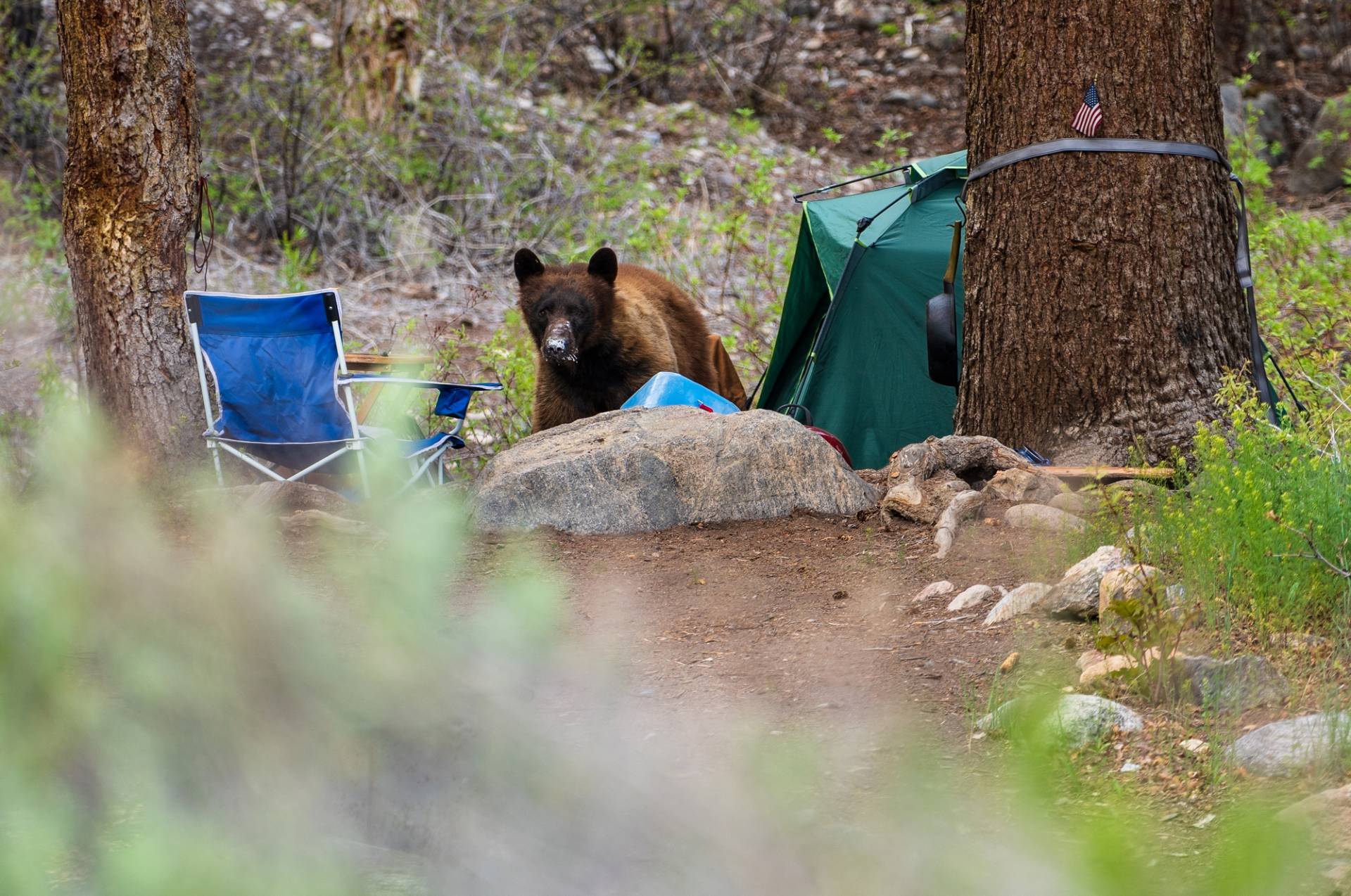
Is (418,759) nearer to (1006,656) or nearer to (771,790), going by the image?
(771,790)

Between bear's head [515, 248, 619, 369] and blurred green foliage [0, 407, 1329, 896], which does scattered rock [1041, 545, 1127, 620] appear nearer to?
blurred green foliage [0, 407, 1329, 896]

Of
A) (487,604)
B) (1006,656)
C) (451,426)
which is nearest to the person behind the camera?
(487,604)

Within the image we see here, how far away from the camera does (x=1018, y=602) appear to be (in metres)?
3.54

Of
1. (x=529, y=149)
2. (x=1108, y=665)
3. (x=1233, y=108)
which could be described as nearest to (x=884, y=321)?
(x=1108, y=665)

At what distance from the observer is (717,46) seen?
16.0 metres

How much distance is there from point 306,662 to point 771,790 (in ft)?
1.38

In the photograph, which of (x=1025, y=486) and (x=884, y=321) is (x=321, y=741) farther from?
(x=884, y=321)

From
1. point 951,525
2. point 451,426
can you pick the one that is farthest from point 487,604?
point 451,426

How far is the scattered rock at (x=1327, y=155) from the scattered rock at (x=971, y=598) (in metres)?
11.3

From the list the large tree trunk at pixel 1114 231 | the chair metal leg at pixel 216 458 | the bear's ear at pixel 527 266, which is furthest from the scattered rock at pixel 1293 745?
the bear's ear at pixel 527 266

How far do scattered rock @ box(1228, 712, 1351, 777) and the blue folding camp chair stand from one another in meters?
3.92

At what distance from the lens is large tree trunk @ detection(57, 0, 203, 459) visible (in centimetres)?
525

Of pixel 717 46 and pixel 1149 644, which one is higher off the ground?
pixel 717 46

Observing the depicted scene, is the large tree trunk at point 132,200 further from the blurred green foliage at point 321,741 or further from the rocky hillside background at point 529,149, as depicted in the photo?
the blurred green foliage at point 321,741
